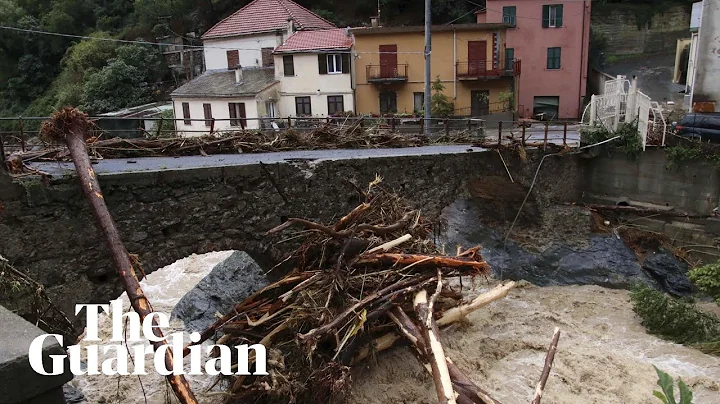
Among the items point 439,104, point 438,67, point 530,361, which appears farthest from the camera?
point 438,67

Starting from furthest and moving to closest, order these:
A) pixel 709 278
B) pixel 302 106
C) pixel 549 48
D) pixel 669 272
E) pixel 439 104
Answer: pixel 549 48 < pixel 302 106 < pixel 439 104 < pixel 669 272 < pixel 709 278

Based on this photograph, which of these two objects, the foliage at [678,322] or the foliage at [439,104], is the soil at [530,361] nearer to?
the foliage at [678,322]

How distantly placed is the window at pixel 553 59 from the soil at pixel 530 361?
Answer: 45.8 ft

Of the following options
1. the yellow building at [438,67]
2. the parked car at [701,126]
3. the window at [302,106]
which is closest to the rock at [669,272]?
the parked car at [701,126]

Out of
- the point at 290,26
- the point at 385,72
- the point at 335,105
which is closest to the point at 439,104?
the point at 385,72

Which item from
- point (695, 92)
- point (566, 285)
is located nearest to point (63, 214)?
point (566, 285)

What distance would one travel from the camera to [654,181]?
1357 centimetres

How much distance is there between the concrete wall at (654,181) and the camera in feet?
42.4

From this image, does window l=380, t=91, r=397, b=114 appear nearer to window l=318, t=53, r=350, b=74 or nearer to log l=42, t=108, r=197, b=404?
window l=318, t=53, r=350, b=74

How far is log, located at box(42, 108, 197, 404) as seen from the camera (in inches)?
181

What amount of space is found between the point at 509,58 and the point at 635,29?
9.06 metres

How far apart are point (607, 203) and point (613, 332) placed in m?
5.04

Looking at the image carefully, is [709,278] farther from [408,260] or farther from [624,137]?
[408,260]

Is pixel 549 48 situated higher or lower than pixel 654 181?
higher
